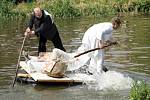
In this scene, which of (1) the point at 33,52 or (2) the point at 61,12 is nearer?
(1) the point at 33,52

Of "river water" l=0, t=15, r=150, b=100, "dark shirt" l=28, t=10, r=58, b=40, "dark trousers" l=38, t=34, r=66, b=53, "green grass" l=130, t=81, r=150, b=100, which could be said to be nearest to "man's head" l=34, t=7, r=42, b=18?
"dark shirt" l=28, t=10, r=58, b=40

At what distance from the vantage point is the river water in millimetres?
12773

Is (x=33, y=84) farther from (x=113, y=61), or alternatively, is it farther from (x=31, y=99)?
(x=113, y=61)

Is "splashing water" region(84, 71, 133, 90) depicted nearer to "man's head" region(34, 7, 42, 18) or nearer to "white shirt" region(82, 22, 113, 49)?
"white shirt" region(82, 22, 113, 49)

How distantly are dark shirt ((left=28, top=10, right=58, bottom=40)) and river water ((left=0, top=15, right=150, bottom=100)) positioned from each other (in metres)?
1.60

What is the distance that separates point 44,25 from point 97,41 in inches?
70.8

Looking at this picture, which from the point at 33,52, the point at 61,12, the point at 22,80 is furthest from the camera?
the point at 61,12

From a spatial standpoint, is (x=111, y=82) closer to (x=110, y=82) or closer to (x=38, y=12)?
(x=110, y=82)

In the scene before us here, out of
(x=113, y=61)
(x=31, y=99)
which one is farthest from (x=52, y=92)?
(x=113, y=61)

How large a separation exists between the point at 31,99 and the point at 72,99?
3.31 ft

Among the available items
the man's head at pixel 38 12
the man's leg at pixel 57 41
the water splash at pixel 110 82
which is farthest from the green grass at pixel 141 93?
the man's leg at pixel 57 41

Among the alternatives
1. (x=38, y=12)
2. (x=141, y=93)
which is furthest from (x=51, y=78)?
(x=141, y=93)

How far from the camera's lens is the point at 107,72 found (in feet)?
45.6

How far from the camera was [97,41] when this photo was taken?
13.8 metres
